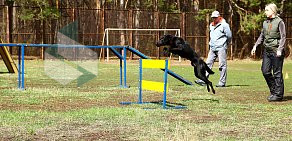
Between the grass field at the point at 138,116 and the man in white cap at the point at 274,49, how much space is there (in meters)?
0.35

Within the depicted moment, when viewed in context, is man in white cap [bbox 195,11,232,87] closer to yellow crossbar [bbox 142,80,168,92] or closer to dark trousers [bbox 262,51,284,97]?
dark trousers [bbox 262,51,284,97]

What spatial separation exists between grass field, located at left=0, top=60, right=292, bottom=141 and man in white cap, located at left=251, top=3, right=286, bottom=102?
1.15 ft

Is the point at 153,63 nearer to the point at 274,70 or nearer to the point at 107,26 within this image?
the point at 274,70

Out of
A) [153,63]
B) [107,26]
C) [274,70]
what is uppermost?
[107,26]

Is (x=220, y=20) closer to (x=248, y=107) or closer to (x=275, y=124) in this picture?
(x=248, y=107)

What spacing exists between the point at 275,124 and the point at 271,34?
3472mm

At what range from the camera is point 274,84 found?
10.9 metres

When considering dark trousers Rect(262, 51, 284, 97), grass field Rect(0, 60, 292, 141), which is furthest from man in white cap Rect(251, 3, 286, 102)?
grass field Rect(0, 60, 292, 141)

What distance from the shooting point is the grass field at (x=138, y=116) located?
662 centimetres

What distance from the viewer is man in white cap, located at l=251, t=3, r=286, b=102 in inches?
415

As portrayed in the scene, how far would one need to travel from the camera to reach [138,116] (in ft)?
26.9

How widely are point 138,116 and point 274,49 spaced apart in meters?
3.71

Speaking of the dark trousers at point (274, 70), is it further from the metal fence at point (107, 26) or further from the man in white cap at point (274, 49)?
the metal fence at point (107, 26)

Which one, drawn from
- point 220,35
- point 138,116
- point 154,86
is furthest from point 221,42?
point 138,116
